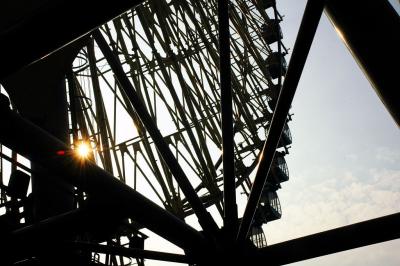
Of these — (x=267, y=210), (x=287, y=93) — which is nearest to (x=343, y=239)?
(x=287, y=93)

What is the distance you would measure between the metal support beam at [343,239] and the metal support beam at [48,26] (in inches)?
94.2

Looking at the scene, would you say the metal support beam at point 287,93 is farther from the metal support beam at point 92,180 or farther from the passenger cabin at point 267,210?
the passenger cabin at point 267,210

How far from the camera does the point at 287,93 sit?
344 centimetres

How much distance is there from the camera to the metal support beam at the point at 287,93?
10.1ft

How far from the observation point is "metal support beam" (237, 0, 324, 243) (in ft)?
10.1

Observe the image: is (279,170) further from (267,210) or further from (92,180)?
(92,180)

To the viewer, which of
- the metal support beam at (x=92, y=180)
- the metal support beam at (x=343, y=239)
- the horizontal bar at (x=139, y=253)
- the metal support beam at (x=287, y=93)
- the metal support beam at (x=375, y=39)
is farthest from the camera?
the horizontal bar at (x=139, y=253)

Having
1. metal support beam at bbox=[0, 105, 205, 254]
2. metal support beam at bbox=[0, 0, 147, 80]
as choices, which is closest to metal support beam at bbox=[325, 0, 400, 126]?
metal support beam at bbox=[0, 0, 147, 80]

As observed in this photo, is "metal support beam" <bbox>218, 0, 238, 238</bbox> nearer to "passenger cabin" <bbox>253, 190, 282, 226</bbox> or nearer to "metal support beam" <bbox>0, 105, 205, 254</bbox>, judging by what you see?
"metal support beam" <bbox>0, 105, 205, 254</bbox>

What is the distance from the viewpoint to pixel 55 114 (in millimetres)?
7129

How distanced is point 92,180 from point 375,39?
7.37 ft

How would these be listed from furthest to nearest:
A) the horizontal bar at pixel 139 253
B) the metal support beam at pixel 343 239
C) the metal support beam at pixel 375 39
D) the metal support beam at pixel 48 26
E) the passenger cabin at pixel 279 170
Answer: the passenger cabin at pixel 279 170, the horizontal bar at pixel 139 253, the metal support beam at pixel 343 239, the metal support beam at pixel 375 39, the metal support beam at pixel 48 26

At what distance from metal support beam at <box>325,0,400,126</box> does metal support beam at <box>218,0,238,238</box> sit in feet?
2.86

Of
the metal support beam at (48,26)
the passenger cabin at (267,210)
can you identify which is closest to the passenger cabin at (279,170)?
the passenger cabin at (267,210)
